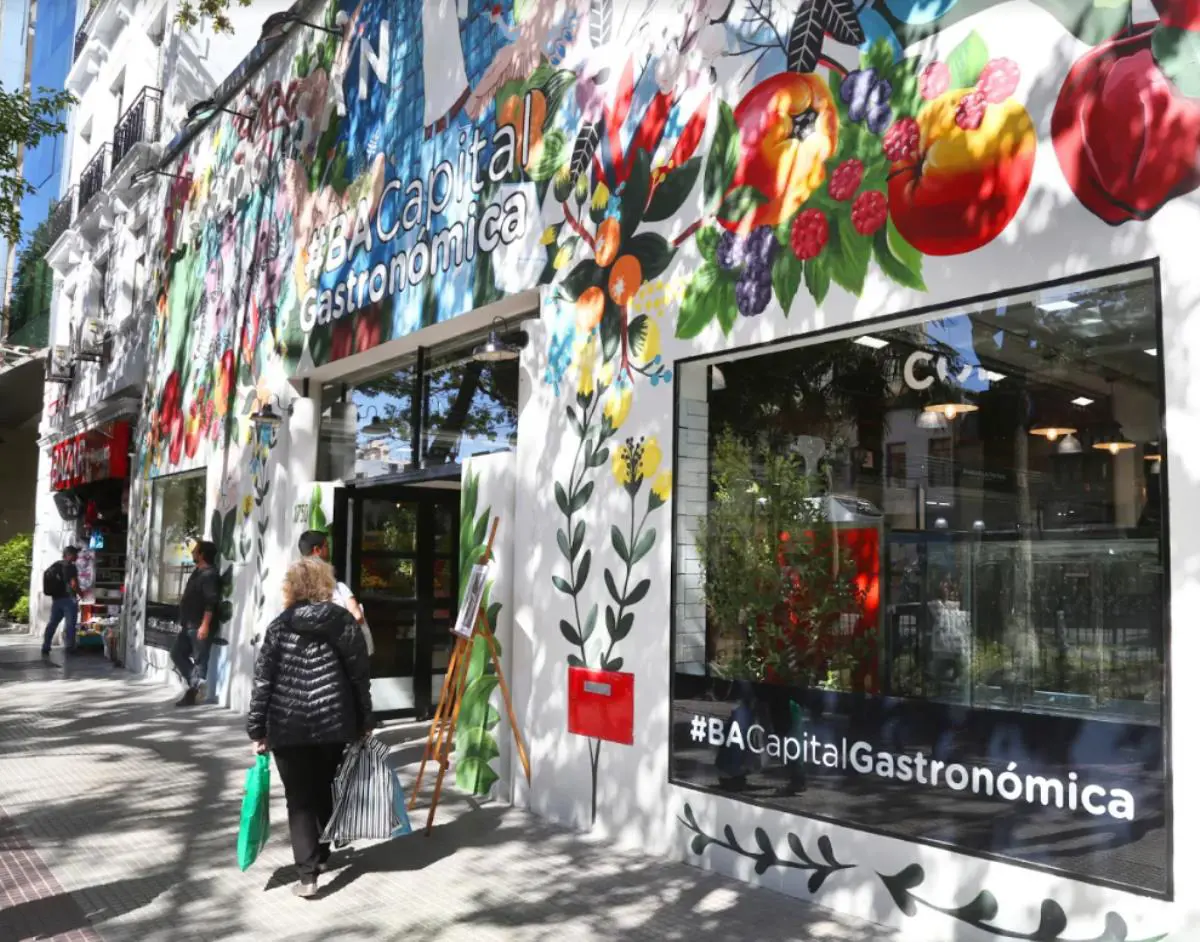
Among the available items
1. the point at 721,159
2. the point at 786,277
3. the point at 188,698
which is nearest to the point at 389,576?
the point at 188,698

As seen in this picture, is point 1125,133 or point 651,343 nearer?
point 1125,133

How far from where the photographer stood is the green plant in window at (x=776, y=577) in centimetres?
593

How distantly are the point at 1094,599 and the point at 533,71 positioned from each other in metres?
5.32

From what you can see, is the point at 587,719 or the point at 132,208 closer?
the point at 587,719

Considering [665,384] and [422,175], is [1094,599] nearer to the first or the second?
[665,384]

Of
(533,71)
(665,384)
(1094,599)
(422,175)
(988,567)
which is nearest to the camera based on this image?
(1094,599)

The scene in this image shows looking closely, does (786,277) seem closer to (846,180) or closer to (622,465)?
(846,180)

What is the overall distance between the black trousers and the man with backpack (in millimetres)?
13194

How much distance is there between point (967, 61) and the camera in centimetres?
504

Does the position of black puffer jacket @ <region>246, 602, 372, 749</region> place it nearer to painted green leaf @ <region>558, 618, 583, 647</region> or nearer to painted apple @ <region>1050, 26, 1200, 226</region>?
painted green leaf @ <region>558, 618, 583, 647</region>

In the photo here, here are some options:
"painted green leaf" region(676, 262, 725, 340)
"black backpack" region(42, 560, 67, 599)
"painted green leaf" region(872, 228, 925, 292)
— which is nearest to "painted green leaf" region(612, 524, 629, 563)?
"painted green leaf" region(676, 262, 725, 340)

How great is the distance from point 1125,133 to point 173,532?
13.2 meters

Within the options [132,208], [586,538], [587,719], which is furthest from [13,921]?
[132,208]

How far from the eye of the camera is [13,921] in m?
5.13
